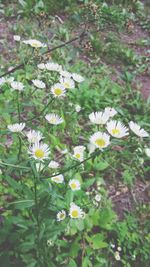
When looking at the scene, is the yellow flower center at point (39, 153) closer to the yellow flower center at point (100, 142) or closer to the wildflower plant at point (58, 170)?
the wildflower plant at point (58, 170)

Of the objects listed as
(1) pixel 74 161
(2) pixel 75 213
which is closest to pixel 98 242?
(2) pixel 75 213

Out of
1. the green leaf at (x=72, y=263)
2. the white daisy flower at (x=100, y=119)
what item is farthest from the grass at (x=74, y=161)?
the white daisy flower at (x=100, y=119)

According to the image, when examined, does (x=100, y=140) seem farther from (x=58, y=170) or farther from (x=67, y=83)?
(x=58, y=170)

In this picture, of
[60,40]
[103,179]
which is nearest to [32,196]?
[103,179]

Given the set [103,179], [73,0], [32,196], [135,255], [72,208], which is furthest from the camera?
[73,0]

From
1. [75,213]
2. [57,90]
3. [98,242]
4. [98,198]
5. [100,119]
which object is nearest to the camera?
[100,119]

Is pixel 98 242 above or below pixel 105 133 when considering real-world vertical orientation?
below

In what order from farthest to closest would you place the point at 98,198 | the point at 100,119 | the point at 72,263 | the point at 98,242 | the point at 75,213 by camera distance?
the point at 98,198
the point at 98,242
the point at 72,263
the point at 75,213
the point at 100,119

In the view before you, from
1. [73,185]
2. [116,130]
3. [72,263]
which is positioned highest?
[116,130]

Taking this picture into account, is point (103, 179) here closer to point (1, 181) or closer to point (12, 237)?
point (1, 181)
